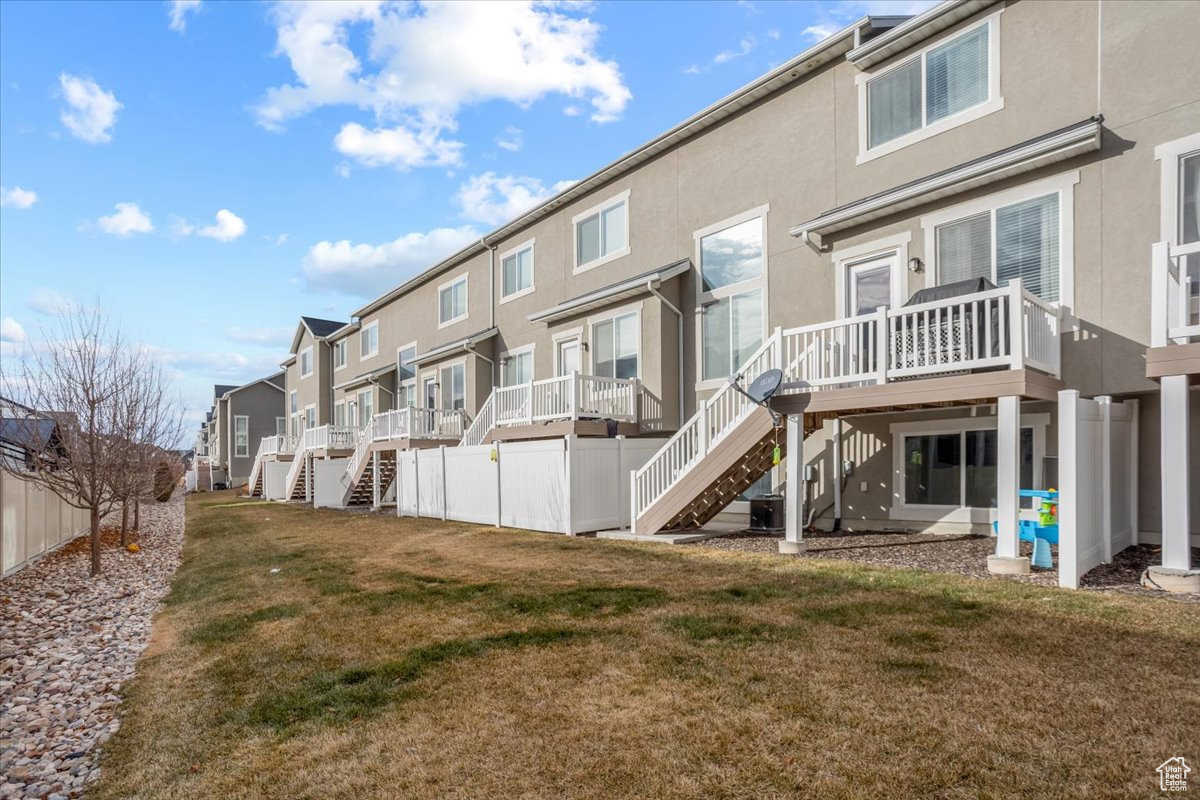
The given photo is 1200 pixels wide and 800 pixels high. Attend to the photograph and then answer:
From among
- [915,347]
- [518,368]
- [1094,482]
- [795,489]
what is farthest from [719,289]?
[518,368]

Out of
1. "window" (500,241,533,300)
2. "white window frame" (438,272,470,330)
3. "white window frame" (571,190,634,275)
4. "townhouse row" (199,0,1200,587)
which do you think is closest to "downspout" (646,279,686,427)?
"townhouse row" (199,0,1200,587)

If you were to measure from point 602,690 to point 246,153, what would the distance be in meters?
16.9

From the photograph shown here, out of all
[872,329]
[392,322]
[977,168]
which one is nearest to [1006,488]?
[872,329]

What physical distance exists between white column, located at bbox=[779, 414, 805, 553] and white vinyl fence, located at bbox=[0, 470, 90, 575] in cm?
1249

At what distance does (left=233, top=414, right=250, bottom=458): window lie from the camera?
4972 cm

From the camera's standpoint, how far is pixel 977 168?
10672 millimetres

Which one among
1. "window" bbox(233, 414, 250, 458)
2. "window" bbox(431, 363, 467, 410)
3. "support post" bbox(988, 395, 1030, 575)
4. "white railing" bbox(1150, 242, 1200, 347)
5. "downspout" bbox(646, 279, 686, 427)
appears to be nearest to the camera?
"white railing" bbox(1150, 242, 1200, 347)

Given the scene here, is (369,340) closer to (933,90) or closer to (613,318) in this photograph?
(613,318)

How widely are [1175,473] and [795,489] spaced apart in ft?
15.0

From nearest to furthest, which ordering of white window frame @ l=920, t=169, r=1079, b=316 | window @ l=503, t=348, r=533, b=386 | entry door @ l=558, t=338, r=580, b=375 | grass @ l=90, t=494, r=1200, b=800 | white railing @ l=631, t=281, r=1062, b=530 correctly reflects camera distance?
grass @ l=90, t=494, r=1200, b=800, white railing @ l=631, t=281, r=1062, b=530, white window frame @ l=920, t=169, r=1079, b=316, entry door @ l=558, t=338, r=580, b=375, window @ l=503, t=348, r=533, b=386

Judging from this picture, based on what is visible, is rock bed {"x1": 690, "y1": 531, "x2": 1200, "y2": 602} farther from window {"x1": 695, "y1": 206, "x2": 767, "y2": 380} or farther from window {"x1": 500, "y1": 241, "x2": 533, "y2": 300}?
window {"x1": 500, "y1": 241, "x2": 533, "y2": 300}

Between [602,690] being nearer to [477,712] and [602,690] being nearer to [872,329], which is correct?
[477,712]

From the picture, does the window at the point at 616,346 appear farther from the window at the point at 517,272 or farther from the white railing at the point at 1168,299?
the white railing at the point at 1168,299

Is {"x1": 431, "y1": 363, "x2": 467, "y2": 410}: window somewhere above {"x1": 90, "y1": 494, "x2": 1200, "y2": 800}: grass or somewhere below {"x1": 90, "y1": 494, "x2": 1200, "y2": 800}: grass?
above
